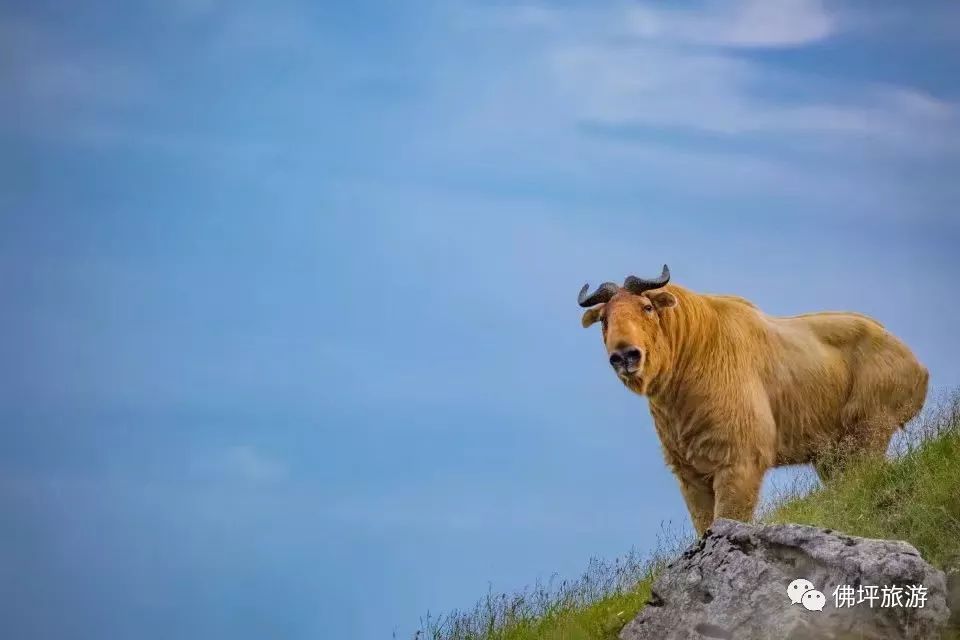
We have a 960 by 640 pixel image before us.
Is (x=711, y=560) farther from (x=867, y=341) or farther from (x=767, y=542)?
(x=867, y=341)

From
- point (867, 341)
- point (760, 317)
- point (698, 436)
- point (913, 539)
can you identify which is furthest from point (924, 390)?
point (913, 539)

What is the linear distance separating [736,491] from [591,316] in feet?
7.64

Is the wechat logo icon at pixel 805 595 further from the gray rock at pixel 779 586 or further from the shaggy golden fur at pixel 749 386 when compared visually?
the shaggy golden fur at pixel 749 386

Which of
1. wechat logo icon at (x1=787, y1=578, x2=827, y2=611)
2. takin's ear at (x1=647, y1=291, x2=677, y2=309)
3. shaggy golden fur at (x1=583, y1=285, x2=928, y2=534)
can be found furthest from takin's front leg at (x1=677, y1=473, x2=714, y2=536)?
wechat logo icon at (x1=787, y1=578, x2=827, y2=611)

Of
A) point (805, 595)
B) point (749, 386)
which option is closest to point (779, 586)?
point (805, 595)

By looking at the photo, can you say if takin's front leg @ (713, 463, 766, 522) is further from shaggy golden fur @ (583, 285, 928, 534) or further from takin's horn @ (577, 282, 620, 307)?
takin's horn @ (577, 282, 620, 307)

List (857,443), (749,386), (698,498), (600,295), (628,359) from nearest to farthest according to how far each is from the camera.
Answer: (628,359), (600,295), (698,498), (749,386), (857,443)

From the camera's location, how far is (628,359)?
38.7 ft

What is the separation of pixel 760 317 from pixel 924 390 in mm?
2085

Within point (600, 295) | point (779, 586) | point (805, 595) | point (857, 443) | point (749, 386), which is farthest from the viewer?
point (857, 443)

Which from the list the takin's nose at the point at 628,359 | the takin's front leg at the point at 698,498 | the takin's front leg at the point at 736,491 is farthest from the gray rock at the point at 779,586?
the takin's front leg at the point at 698,498

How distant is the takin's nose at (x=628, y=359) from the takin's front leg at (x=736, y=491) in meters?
1.46

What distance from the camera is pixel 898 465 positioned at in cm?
1144

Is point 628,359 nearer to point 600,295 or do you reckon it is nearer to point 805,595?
point 600,295
